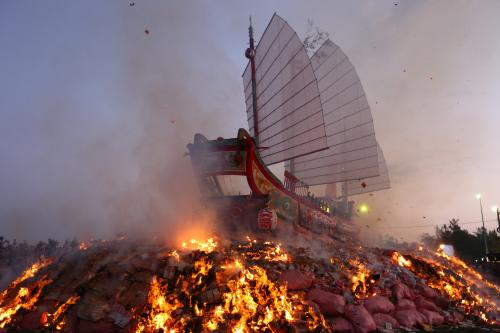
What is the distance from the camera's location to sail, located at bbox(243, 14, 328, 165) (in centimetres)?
1697

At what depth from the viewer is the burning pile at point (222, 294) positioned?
792 centimetres

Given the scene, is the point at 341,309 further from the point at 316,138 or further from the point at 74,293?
the point at 316,138

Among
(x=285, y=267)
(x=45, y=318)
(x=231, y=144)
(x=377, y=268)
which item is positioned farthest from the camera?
(x=231, y=144)

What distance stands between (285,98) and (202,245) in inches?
420

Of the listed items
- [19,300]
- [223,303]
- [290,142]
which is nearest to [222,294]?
[223,303]

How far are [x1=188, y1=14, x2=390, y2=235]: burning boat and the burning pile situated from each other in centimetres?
327

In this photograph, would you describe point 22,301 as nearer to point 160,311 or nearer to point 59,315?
point 59,315

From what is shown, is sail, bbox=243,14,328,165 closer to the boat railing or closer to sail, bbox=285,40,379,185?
the boat railing

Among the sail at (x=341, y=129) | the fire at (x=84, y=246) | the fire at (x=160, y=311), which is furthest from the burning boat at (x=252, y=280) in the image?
the sail at (x=341, y=129)

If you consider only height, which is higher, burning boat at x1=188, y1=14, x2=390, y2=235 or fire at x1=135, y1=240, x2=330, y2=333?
burning boat at x1=188, y1=14, x2=390, y2=235

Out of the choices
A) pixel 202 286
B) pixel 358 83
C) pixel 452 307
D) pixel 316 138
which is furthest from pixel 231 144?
pixel 358 83

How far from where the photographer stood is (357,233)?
938 inches

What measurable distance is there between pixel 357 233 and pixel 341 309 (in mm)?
16267

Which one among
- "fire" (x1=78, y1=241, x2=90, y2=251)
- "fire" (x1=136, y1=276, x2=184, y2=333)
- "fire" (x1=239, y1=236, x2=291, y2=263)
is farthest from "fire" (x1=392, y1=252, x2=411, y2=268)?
"fire" (x1=78, y1=241, x2=90, y2=251)
